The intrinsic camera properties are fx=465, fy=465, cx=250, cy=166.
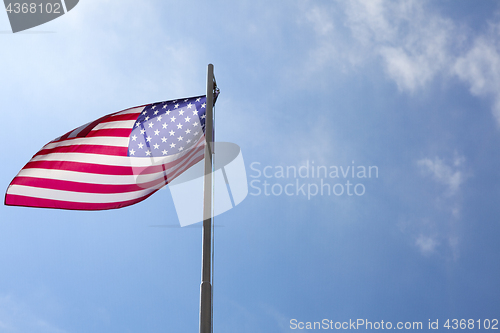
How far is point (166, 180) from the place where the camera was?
12.1 m

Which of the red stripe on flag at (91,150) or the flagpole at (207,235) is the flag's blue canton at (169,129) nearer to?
the red stripe on flag at (91,150)

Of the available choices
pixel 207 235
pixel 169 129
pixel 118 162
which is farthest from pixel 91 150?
pixel 207 235

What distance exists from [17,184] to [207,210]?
235 inches

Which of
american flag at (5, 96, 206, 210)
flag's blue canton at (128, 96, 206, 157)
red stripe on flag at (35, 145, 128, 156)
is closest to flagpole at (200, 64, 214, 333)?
flag's blue canton at (128, 96, 206, 157)

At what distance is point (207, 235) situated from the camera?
9.84 meters

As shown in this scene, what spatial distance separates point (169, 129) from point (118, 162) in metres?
1.64

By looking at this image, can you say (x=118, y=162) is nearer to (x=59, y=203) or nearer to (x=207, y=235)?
(x=59, y=203)

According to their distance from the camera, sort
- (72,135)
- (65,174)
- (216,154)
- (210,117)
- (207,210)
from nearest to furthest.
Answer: (207,210), (210,117), (216,154), (65,174), (72,135)

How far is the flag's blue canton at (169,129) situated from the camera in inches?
490

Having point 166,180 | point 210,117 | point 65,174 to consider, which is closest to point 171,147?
point 166,180

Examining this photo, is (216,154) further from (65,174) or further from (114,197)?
(65,174)

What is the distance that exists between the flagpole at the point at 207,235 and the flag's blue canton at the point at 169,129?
49.2 inches

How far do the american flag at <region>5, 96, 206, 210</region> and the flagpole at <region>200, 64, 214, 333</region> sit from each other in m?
1.38

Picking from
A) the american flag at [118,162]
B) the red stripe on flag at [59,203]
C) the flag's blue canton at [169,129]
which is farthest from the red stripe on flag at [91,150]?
the red stripe on flag at [59,203]
